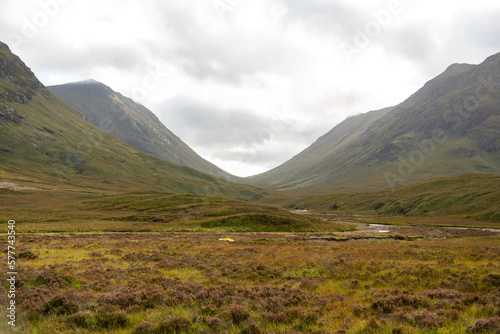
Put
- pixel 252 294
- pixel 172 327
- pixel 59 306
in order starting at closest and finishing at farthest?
pixel 172 327 < pixel 59 306 < pixel 252 294

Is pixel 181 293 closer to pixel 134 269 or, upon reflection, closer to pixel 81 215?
pixel 134 269

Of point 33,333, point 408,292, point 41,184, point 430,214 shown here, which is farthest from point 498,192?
point 41,184

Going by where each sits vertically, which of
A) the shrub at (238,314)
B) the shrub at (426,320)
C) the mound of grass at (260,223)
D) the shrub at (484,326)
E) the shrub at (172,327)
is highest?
the shrub at (484,326)

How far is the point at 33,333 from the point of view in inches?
391

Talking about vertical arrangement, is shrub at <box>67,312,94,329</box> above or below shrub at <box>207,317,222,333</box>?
below

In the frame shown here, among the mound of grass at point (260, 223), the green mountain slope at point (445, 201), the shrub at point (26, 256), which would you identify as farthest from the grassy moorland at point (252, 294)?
the green mountain slope at point (445, 201)

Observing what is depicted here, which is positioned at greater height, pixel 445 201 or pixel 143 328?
pixel 445 201

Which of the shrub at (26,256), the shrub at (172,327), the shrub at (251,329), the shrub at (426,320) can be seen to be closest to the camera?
the shrub at (251,329)

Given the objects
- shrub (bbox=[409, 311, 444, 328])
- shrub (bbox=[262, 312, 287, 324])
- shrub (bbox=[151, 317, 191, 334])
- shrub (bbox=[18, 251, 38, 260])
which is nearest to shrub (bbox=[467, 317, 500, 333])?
shrub (bbox=[409, 311, 444, 328])

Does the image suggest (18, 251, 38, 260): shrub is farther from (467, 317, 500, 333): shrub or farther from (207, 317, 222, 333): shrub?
(467, 317, 500, 333): shrub

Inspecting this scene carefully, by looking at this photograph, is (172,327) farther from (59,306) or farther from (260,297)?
(59,306)

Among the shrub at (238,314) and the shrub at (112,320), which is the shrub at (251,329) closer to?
the shrub at (238,314)

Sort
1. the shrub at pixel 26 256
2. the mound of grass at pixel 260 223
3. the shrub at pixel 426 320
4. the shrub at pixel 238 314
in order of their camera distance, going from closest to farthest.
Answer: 1. the shrub at pixel 426 320
2. the shrub at pixel 238 314
3. the shrub at pixel 26 256
4. the mound of grass at pixel 260 223

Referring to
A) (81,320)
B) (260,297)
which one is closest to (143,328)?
(81,320)
